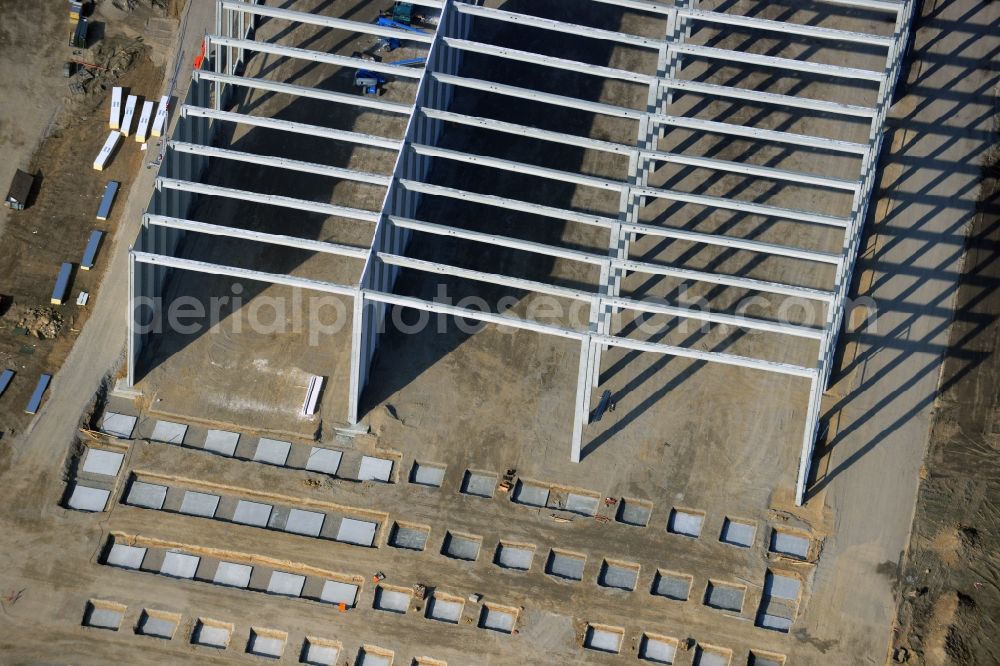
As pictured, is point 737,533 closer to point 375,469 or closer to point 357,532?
point 375,469

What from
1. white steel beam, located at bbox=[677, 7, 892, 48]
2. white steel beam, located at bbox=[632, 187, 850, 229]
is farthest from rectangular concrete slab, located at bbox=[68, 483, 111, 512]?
white steel beam, located at bbox=[677, 7, 892, 48]

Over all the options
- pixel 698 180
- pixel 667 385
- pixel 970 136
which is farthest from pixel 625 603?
pixel 970 136

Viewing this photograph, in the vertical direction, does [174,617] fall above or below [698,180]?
below

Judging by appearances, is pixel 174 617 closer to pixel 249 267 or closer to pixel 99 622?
pixel 99 622

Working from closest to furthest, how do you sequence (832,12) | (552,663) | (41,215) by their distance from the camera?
(552,663) < (41,215) < (832,12)

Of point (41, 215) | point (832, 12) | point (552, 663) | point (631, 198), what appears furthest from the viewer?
point (832, 12)

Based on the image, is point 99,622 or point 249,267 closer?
point 99,622

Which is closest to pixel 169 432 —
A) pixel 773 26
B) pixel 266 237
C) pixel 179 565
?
pixel 179 565

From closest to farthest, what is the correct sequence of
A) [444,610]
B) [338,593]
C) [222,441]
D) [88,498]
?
[444,610]
[338,593]
[88,498]
[222,441]
